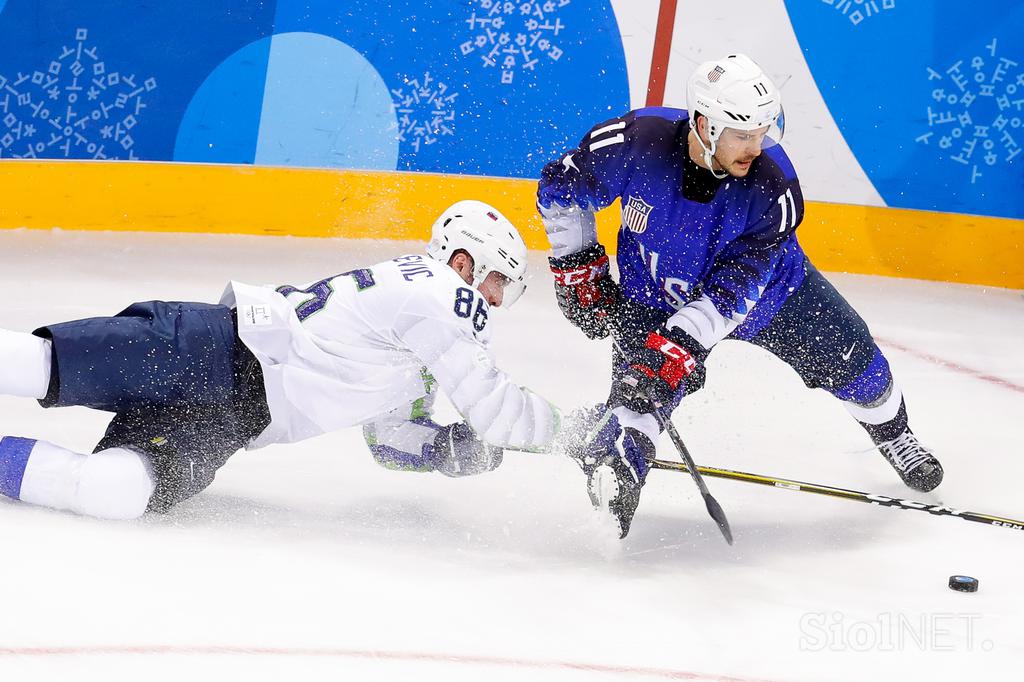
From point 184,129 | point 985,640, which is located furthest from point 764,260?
point 184,129

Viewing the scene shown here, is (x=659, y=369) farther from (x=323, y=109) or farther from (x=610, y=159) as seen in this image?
(x=323, y=109)

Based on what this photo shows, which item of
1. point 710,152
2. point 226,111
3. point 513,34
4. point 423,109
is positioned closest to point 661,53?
point 513,34

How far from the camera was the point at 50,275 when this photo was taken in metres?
5.03

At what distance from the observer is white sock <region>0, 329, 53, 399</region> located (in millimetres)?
2721

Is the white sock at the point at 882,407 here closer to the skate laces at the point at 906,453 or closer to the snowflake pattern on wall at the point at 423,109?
the skate laces at the point at 906,453

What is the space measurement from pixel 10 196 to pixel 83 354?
309 centimetres

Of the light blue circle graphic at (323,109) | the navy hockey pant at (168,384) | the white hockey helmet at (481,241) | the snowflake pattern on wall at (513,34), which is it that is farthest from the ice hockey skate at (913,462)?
the light blue circle graphic at (323,109)

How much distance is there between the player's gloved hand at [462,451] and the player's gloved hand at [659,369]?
0.32 metres

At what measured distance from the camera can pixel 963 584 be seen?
2.94 meters

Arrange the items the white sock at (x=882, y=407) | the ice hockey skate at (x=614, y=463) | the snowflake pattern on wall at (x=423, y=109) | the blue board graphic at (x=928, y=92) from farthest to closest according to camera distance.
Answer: the snowflake pattern on wall at (x=423, y=109), the blue board graphic at (x=928, y=92), the white sock at (x=882, y=407), the ice hockey skate at (x=614, y=463)

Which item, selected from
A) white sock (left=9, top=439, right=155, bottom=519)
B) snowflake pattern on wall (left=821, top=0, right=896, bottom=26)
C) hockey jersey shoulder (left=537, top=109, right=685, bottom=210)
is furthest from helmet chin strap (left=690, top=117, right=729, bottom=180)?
snowflake pattern on wall (left=821, top=0, right=896, bottom=26)

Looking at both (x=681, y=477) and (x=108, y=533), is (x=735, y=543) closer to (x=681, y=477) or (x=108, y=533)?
(x=681, y=477)

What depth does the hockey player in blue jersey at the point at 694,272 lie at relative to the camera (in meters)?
3.06

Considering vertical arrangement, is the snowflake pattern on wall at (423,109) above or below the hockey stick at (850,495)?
below
